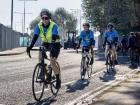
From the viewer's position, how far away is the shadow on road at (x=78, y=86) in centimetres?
1269

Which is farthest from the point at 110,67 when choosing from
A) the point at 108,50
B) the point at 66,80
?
the point at 66,80

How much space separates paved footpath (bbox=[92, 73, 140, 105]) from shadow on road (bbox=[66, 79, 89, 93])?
995mm

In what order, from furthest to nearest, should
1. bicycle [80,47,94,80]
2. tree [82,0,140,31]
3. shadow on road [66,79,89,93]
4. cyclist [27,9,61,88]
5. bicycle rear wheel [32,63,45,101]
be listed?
tree [82,0,140,31]
bicycle [80,47,94,80]
shadow on road [66,79,89,93]
cyclist [27,9,61,88]
bicycle rear wheel [32,63,45,101]

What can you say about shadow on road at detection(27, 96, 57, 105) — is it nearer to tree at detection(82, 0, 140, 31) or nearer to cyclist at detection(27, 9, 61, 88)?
cyclist at detection(27, 9, 61, 88)

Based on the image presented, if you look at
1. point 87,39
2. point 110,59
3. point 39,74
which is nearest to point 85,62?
point 87,39

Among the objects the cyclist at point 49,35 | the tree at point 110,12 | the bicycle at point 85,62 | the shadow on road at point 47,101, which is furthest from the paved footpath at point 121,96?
the tree at point 110,12

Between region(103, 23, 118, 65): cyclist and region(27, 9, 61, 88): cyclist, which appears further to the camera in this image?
region(103, 23, 118, 65): cyclist

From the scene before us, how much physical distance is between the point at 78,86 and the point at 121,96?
289cm

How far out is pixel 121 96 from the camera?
35.7 feet

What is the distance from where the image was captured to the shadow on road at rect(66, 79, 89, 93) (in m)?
12.7

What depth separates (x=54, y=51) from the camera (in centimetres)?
1067

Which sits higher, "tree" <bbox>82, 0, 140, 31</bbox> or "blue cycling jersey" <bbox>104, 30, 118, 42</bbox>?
"tree" <bbox>82, 0, 140, 31</bbox>

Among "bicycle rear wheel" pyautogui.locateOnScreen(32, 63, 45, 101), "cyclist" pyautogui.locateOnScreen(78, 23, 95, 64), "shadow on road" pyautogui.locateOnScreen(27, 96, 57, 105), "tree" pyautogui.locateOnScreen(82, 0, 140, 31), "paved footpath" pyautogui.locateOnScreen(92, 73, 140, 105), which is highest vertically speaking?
"tree" pyautogui.locateOnScreen(82, 0, 140, 31)

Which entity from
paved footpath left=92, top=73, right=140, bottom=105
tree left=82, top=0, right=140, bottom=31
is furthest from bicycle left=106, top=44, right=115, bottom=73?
tree left=82, top=0, right=140, bottom=31
